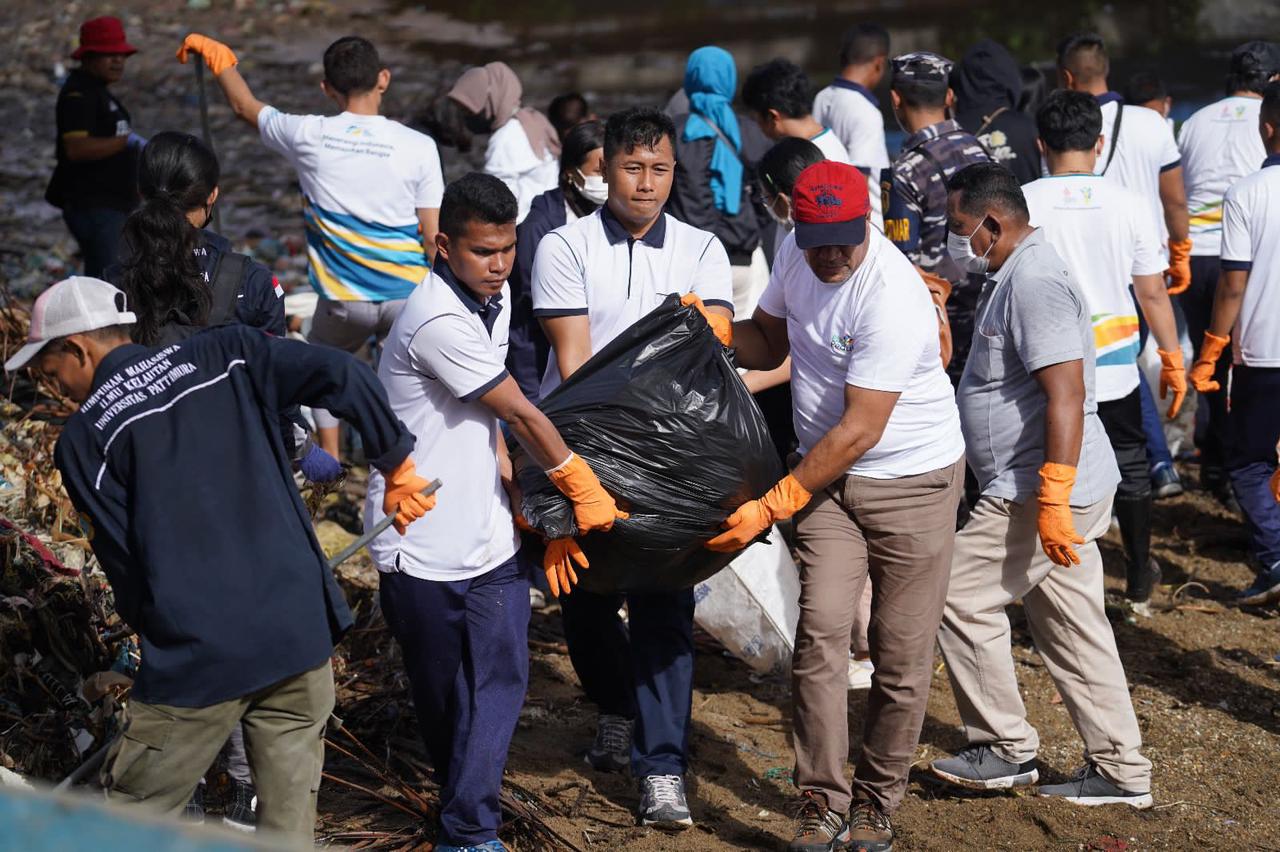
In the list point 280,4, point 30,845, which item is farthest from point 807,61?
point 30,845

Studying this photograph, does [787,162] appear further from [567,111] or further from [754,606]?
[567,111]

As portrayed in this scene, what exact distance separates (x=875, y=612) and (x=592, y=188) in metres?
1.74

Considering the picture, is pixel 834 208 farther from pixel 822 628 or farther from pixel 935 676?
pixel 935 676

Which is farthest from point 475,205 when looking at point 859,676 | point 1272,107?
point 1272,107

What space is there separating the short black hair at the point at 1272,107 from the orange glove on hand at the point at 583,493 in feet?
10.3

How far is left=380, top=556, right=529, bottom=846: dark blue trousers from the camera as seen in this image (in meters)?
3.50

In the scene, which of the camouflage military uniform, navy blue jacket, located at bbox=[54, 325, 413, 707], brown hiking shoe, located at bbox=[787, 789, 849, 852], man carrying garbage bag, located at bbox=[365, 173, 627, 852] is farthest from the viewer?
the camouflage military uniform

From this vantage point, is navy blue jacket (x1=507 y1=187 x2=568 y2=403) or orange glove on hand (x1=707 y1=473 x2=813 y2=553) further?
navy blue jacket (x1=507 y1=187 x2=568 y2=403)

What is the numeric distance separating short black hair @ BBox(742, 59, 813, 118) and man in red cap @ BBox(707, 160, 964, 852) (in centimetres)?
185

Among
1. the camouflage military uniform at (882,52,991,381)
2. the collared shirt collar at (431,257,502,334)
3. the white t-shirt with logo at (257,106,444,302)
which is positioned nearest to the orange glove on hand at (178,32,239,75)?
the white t-shirt with logo at (257,106,444,302)

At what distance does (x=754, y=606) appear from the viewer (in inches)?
183

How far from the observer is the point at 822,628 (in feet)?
12.0

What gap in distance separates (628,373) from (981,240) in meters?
1.16

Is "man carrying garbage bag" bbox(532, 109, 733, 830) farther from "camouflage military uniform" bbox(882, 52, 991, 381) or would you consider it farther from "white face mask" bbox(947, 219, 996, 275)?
"camouflage military uniform" bbox(882, 52, 991, 381)
